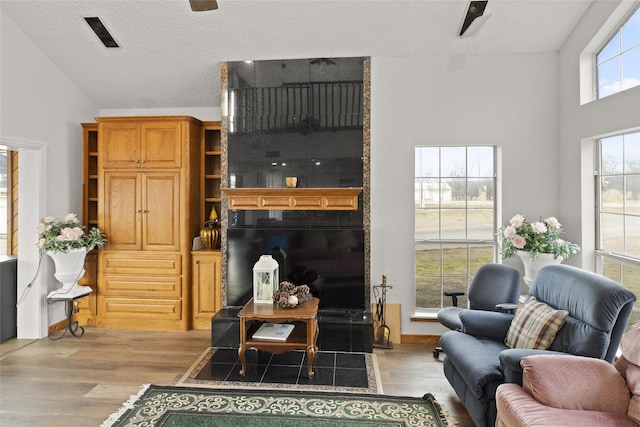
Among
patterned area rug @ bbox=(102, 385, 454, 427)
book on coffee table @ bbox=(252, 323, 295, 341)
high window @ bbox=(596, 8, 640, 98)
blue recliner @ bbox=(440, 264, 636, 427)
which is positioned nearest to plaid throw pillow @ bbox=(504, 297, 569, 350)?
blue recliner @ bbox=(440, 264, 636, 427)

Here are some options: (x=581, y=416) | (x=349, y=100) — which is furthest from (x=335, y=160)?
(x=581, y=416)

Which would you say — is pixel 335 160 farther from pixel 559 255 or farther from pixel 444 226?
pixel 559 255

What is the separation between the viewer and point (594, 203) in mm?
3727

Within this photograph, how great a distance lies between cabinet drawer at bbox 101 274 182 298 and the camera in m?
4.58

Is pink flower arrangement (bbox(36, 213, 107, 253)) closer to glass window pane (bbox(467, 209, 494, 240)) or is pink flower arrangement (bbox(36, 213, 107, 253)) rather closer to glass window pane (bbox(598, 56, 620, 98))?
glass window pane (bbox(467, 209, 494, 240))

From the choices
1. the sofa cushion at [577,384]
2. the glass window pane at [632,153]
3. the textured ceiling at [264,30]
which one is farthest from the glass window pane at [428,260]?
the sofa cushion at [577,384]

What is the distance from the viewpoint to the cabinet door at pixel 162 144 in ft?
15.0

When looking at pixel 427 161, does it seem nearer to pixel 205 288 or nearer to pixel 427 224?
pixel 427 224

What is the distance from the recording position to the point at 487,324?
298cm

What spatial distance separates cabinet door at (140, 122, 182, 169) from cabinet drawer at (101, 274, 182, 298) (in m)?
1.29

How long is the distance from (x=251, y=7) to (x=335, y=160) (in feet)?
5.32

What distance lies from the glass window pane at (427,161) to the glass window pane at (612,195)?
1.50 m

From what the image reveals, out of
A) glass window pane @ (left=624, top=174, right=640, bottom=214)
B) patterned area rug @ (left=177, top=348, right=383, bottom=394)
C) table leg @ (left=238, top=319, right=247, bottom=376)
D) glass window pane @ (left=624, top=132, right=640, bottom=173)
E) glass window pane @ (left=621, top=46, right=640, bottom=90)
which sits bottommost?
patterned area rug @ (left=177, top=348, right=383, bottom=394)

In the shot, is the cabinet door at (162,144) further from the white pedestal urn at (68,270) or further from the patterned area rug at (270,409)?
the patterned area rug at (270,409)
